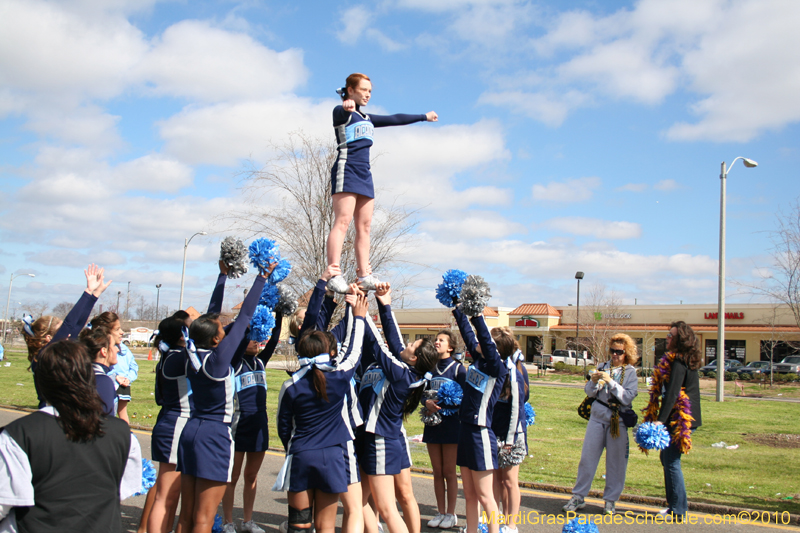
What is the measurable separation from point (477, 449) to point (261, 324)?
1919 millimetres

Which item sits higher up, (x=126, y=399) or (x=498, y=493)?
(x=126, y=399)

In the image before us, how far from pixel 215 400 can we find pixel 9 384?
685 inches

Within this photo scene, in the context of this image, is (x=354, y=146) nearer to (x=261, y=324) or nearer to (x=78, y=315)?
(x=261, y=324)

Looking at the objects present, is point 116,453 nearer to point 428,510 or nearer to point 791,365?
point 428,510

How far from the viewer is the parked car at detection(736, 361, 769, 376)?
3276 centimetres

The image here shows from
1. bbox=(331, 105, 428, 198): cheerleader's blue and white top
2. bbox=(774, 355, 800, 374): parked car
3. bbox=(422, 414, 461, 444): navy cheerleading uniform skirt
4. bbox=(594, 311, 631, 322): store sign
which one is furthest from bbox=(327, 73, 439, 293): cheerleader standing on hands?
bbox=(594, 311, 631, 322): store sign

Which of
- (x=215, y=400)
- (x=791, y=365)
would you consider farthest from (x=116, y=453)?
(x=791, y=365)

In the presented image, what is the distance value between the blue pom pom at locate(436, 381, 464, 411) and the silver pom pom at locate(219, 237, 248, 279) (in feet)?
6.89

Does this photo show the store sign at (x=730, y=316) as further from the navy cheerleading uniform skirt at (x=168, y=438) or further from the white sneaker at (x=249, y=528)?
the navy cheerleading uniform skirt at (x=168, y=438)

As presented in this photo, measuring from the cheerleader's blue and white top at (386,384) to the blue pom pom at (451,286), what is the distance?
46 centimetres

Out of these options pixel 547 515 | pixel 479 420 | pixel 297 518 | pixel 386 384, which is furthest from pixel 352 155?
pixel 547 515

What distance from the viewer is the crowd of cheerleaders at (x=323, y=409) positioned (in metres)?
3.79

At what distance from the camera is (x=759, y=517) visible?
5766 millimetres

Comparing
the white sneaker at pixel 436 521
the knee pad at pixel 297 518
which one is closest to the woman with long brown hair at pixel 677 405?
the white sneaker at pixel 436 521
